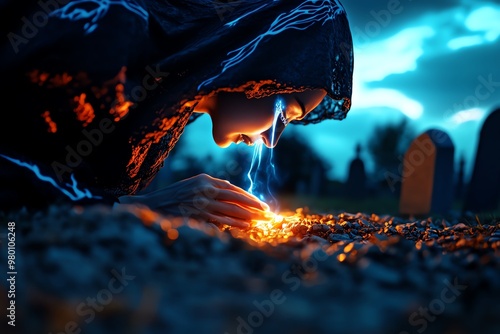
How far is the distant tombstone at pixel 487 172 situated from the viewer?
5.77 m

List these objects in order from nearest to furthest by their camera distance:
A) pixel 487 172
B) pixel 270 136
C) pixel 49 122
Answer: pixel 49 122, pixel 270 136, pixel 487 172

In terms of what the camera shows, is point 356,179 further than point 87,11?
Yes

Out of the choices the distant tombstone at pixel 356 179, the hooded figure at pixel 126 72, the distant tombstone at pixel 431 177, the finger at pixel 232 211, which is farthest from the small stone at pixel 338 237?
the distant tombstone at pixel 356 179

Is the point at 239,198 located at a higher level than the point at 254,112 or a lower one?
lower

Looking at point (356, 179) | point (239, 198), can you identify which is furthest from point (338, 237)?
point (356, 179)

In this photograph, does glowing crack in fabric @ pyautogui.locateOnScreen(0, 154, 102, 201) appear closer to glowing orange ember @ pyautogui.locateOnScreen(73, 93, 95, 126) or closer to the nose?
glowing orange ember @ pyautogui.locateOnScreen(73, 93, 95, 126)

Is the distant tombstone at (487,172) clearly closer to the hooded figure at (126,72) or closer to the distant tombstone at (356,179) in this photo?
the distant tombstone at (356,179)

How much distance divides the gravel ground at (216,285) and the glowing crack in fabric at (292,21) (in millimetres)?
1102

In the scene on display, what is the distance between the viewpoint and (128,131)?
6.57ft

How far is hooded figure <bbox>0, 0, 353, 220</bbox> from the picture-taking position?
→ 5.53ft

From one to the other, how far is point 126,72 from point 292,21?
0.89 metres

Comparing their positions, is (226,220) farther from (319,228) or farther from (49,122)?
(49,122)

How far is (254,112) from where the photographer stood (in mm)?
2449

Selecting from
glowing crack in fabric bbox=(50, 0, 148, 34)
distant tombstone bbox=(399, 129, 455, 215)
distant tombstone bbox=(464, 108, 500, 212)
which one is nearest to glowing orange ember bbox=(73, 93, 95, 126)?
glowing crack in fabric bbox=(50, 0, 148, 34)
